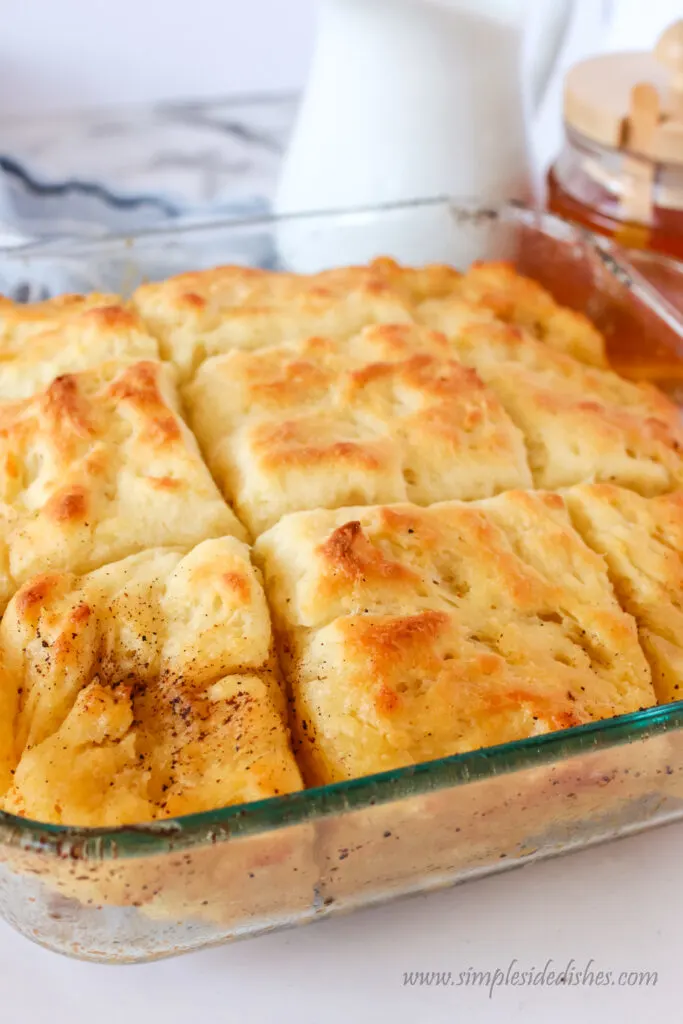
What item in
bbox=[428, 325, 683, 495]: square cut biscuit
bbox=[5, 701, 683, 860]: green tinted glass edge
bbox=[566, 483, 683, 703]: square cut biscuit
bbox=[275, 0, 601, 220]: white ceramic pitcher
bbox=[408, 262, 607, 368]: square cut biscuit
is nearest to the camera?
bbox=[5, 701, 683, 860]: green tinted glass edge

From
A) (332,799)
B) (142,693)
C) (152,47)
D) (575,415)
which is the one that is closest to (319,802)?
(332,799)

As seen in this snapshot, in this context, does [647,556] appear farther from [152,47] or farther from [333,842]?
[152,47]

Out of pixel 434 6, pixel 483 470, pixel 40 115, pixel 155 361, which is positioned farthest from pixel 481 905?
pixel 40 115

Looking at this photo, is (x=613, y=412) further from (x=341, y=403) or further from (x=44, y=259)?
(x=44, y=259)

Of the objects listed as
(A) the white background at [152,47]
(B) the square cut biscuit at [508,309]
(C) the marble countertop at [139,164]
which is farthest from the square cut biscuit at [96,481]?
(A) the white background at [152,47]

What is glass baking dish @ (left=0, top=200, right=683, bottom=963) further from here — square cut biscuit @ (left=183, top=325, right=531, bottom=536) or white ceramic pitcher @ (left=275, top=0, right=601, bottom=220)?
white ceramic pitcher @ (left=275, top=0, right=601, bottom=220)

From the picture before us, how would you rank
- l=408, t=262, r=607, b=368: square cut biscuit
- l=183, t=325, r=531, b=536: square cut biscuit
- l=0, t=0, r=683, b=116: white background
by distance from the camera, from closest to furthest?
l=183, t=325, r=531, b=536: square cut biscuit < l=408, t=262, r=607, b=368: square cut biscuit < l=0, t=0, r=683, b=116: white background

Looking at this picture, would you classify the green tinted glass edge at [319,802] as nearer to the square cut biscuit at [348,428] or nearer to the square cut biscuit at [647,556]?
the square cut biscuit at [647,556]

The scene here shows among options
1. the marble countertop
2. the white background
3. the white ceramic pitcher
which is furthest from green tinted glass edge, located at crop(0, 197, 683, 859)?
the white background
